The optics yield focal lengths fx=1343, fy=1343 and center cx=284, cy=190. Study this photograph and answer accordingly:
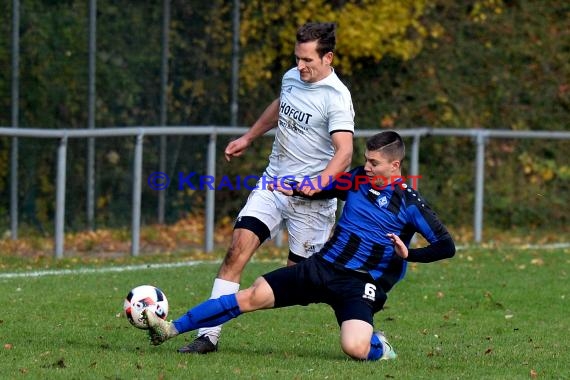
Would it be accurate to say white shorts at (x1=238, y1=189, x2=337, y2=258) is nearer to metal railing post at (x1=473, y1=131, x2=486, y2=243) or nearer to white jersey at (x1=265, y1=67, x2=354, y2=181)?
white jersey at (x1=265, y1=67, x2=354, y2=181)

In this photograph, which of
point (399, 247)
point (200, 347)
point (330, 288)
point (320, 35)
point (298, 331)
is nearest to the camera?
point (399, 247)

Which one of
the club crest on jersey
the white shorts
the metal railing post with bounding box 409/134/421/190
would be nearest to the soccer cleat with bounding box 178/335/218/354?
the white shorts

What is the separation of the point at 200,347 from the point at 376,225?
124cm

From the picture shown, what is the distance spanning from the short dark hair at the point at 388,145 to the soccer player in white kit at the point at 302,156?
0.28 m

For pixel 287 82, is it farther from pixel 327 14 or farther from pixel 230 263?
pixel 327 14

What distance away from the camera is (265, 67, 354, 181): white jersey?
8.04 meters

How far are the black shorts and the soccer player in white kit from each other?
44 cm

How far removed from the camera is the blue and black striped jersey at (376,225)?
759 cm

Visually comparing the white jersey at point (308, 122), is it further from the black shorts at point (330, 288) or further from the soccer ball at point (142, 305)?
the soccer ball at point (142, 305)

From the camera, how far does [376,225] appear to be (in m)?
7.65

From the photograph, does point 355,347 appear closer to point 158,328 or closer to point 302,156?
point 158,328

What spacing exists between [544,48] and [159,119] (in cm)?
577

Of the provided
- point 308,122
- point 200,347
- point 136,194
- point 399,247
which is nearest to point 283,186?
point 308,122

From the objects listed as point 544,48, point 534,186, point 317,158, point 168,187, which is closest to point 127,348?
point 317,158
